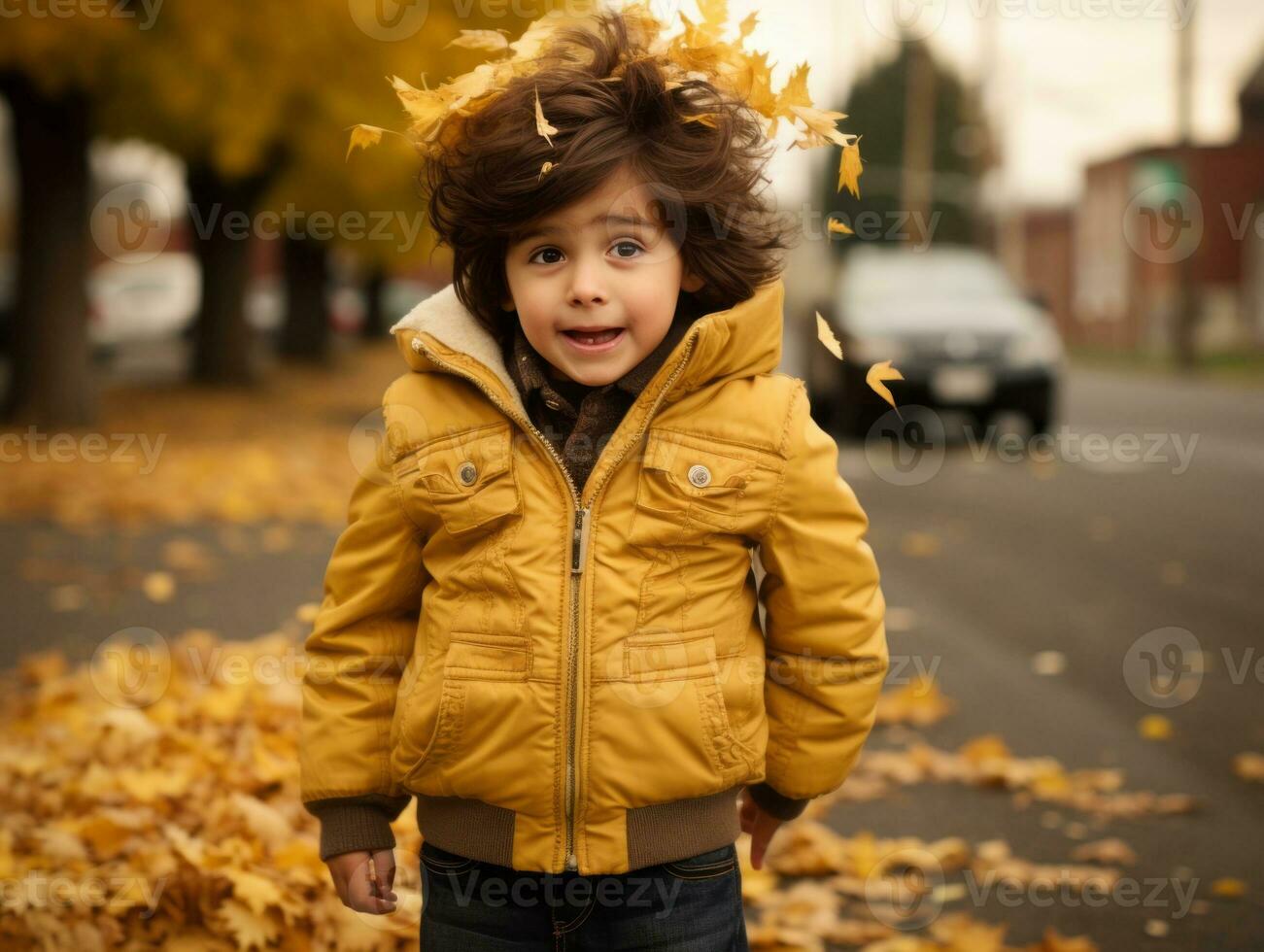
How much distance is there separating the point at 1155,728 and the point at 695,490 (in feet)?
10.9

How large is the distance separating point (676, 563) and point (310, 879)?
1.35m

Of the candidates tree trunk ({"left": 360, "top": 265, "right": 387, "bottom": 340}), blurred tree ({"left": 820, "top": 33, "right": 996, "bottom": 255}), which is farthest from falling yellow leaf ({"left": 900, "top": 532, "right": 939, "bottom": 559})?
blurred tree ({"left": 820, "top": 33, "right": 996, "bottom": 255})

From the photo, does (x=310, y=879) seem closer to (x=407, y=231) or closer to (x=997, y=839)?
(x=997, y=839)

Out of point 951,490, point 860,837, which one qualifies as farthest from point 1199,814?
point 951,490

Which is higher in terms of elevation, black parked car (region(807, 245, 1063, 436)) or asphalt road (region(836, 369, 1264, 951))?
black parked car (region(807, 245, 1063, 436))

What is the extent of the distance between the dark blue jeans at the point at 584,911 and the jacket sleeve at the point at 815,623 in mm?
240

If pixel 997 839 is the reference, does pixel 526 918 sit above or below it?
above

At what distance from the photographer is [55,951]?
2770 millimetres

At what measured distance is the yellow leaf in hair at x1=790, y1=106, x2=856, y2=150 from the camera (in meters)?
2.21

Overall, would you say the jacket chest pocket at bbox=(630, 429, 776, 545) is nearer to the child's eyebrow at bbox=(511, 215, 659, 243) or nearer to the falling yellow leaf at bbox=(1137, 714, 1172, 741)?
the child's eyebrow at bbox=(511, 215, 659, 243)

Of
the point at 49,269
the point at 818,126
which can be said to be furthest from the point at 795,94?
the point at 49,269

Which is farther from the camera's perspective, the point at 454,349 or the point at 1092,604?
the point at 1092,604

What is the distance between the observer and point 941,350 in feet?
38.7

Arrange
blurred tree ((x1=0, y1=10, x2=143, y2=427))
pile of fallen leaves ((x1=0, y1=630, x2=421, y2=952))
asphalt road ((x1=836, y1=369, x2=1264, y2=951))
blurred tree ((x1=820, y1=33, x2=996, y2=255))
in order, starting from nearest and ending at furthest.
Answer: pile of fallen leaves ((x1=0, y1=630, x2=421, y2=952)), asphalt road ((x1=836, y1=369, x2=1264, y2=951)), blurred tree ((x1=0, y1=10, x2=143, y2=427)), blurred tree ((x1=820, y1=33, x2=996, y2=255))
